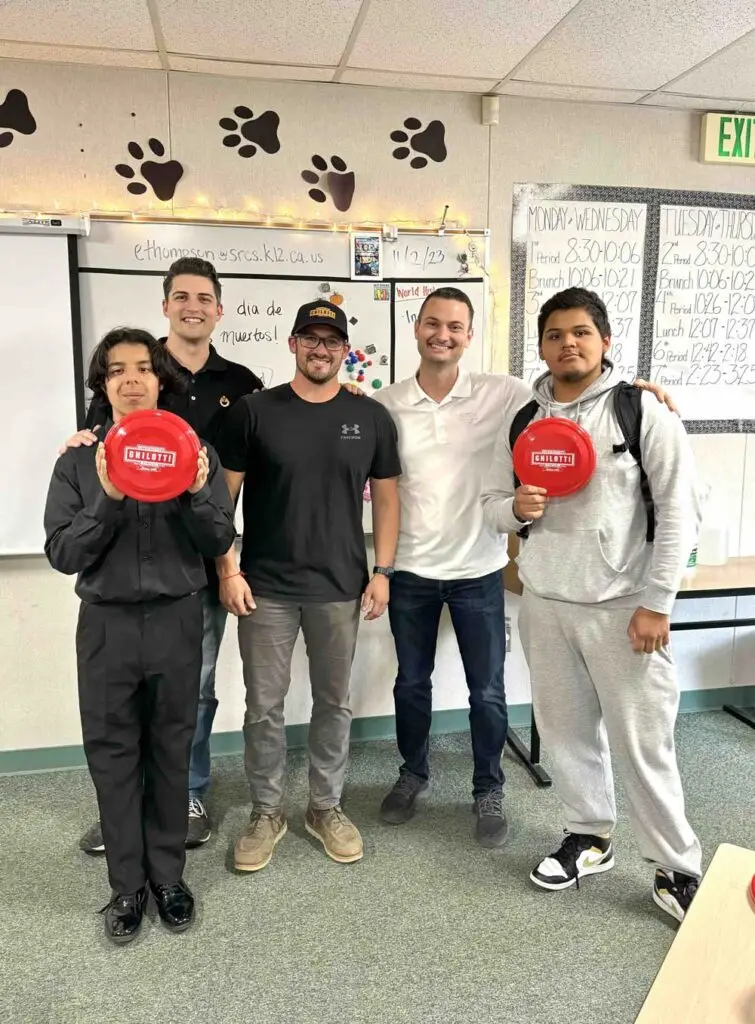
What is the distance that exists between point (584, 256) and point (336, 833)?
2.41m

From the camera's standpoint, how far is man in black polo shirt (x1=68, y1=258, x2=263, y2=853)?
227cm

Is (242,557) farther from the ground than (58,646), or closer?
farther from the ground

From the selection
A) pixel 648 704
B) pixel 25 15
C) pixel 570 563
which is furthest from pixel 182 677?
pixel 25 15

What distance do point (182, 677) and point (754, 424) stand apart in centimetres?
275

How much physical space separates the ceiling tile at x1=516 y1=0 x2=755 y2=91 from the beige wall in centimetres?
29

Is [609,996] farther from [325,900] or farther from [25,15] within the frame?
[25,15]

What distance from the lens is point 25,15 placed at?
7.36 feet

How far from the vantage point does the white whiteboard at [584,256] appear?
3.05 meters

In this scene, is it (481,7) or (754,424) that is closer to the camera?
(481,7)

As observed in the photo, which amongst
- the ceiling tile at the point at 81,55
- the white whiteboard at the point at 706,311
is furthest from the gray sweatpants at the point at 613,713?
the ceiling tile at the point at 81,55

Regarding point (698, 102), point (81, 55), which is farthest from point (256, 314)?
point (698, 102)

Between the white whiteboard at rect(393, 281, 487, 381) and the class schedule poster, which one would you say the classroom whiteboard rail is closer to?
the white whiteboard at rect(393, 281, 487, 381)

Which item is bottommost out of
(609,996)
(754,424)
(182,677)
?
(609,996)

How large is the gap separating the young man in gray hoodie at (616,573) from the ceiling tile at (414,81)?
1.25m
